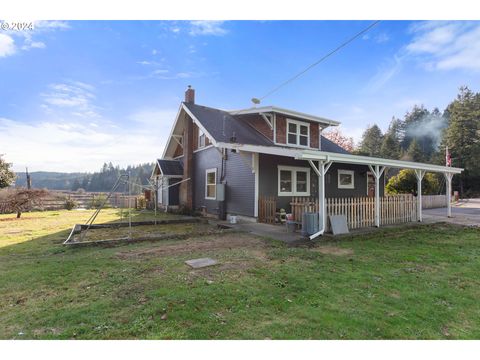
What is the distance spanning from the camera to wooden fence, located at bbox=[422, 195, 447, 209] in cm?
2070

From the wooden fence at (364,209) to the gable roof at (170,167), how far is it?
Result: 946cm

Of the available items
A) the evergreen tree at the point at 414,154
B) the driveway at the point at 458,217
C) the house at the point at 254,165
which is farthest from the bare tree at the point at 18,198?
the evergreen tree at the point at 414,154

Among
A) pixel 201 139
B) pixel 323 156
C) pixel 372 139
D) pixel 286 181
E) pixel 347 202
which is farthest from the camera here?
pixel 372 139

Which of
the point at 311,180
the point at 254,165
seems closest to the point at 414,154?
the point at 311,180

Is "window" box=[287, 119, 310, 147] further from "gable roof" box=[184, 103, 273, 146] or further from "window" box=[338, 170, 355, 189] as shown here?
"window" box=[338, 170, 355, 189]

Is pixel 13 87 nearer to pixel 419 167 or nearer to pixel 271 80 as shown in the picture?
pixel 271 80

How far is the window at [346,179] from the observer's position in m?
14.1

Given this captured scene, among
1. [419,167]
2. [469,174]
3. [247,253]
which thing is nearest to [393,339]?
[247,253]

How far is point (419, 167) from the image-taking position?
11758 millimetres

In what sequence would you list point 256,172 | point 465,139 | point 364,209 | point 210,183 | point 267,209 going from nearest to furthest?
point 364,209 → point 267,209 → point 256,172 → point 210,183 → point 465,139

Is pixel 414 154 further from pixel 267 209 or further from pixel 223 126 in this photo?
pixel 267 209

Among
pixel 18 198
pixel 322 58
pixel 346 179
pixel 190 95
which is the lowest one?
pixel 18 198

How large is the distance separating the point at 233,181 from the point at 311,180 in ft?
12.5

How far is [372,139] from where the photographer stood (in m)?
61.7
